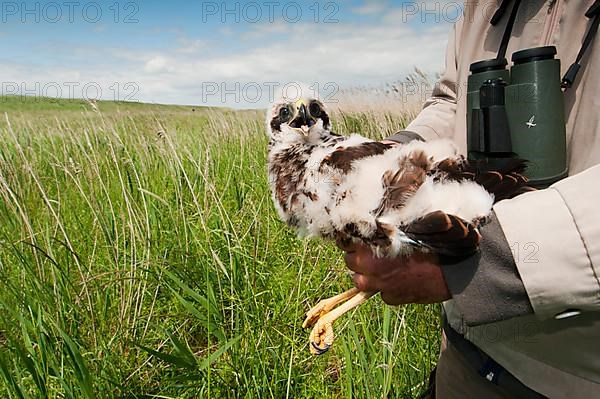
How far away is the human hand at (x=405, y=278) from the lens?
1174mm

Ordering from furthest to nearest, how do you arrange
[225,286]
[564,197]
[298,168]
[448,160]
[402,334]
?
[225,286] → [402,334] → [298,168] → [448,160] → [564,197]

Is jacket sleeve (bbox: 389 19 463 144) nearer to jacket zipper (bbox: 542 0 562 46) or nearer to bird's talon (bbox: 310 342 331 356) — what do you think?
jacket zipper (bbox: 542 0 562 46)

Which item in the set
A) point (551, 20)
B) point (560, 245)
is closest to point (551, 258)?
point (560, 245)

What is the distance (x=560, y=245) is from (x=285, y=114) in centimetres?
184

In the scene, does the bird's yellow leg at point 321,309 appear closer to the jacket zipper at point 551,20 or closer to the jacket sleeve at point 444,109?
the jacket sleeve at point 444,109

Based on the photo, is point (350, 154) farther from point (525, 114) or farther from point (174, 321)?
point (174, 321)

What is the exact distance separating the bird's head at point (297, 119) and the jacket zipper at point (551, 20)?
3.71 feet

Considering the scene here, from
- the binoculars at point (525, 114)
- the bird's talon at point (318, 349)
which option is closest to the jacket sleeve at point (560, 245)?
the binoculars at point (525, 114)

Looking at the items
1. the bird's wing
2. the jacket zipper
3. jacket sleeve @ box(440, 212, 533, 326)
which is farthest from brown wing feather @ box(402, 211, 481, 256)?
the jacket zipper

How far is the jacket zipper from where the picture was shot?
4.36ft

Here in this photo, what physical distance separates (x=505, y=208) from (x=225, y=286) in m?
1.83

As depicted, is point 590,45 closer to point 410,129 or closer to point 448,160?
point 448,160

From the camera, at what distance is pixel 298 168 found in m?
1.92

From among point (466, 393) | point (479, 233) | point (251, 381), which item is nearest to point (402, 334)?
point (466, 393)
